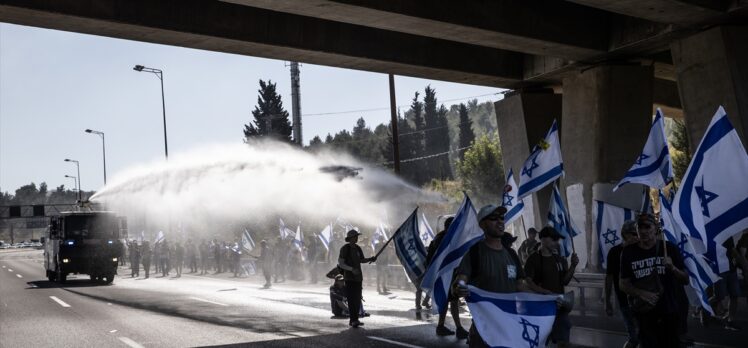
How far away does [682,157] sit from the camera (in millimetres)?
50375

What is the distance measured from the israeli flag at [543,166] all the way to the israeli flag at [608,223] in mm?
1610

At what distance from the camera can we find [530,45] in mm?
16328

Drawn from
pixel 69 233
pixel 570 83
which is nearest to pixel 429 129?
pixel 69 233

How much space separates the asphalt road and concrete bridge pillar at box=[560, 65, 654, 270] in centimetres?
439

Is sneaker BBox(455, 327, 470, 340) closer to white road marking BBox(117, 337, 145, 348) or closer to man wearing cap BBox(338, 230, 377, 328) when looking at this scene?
man wearing cap BBox(338, 230, 377, 328)

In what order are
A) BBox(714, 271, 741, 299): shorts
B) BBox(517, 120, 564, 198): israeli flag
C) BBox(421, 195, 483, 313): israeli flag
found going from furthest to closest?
1. BBox(517, 120, 564, 198): israeli flag
2. BBox(714, 271, 741, 299): shorts
3. BBox(421, 195, 483, 313): israeli flag

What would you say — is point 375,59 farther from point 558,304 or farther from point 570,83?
point 558,304

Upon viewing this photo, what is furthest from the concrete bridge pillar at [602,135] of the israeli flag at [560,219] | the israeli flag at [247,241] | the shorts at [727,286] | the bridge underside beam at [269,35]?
the israeli flag at [247,241]

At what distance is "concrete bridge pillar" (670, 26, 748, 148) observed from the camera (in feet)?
48.0

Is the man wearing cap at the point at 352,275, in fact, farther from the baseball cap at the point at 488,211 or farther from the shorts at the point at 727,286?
the baseball cap at the point at 488,211

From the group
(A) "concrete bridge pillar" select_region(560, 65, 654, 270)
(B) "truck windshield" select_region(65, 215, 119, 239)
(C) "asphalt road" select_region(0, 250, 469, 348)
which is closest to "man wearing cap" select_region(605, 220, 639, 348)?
(C) "asphalt road" select_region(0, 250, 469, 348)

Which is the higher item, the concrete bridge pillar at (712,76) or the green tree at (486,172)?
the green tree at (486,172)

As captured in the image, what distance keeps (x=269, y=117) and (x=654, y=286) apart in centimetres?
8379

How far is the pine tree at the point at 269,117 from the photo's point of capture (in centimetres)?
9144
